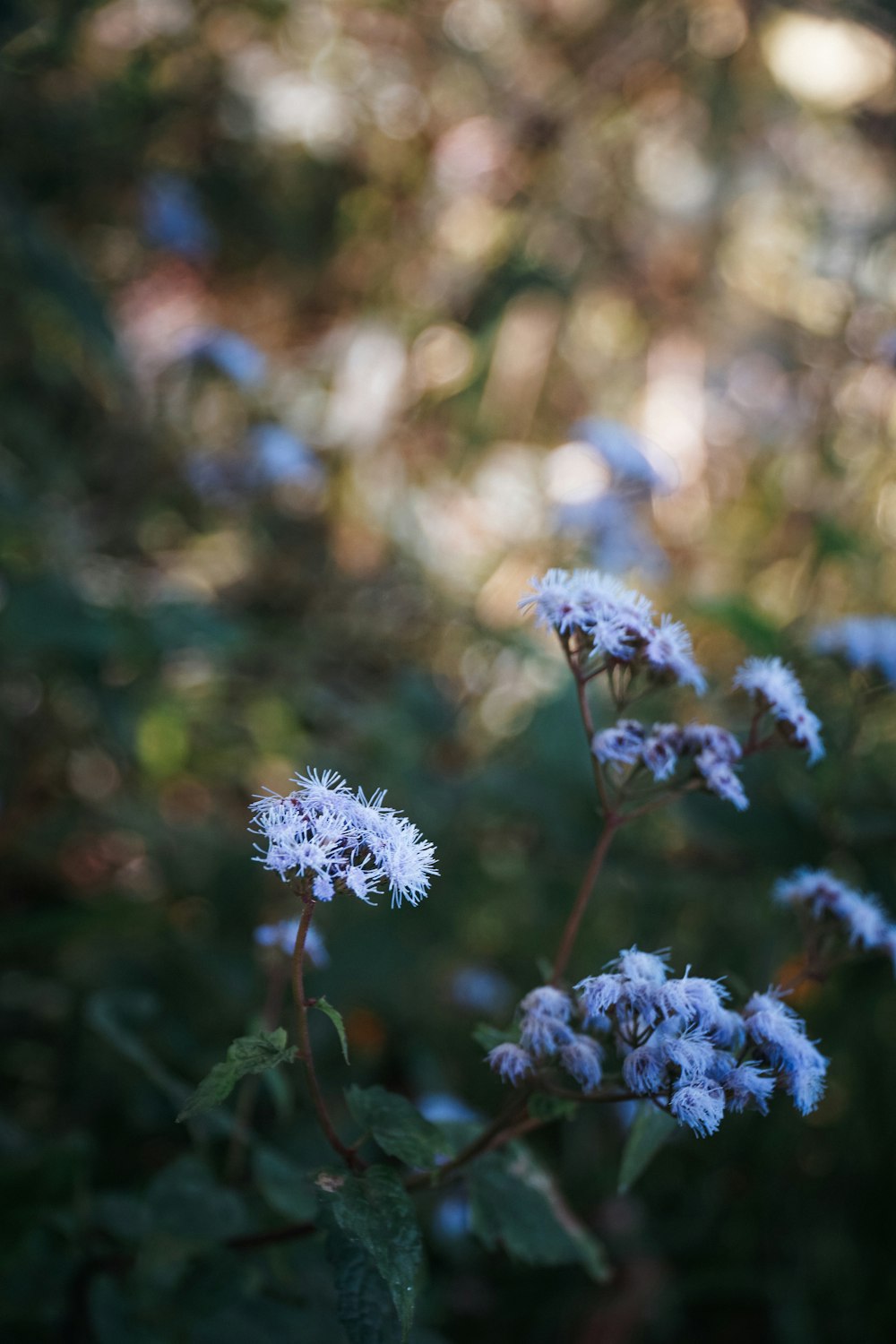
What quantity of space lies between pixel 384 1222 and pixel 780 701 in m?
0.41

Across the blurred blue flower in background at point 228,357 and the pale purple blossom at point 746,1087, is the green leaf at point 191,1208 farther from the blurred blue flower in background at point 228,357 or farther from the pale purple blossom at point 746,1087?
the blurred blue flower in background at point 228,357

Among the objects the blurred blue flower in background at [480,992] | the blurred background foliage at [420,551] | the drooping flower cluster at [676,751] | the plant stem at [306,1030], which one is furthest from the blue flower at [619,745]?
the blurred blue flower in background at [480,992]

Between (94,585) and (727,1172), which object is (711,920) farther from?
(94,585)

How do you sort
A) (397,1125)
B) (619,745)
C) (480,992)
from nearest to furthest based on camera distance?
(397,1125), (619,745), (480,992)

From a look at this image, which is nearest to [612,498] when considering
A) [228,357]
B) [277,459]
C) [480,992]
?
[277,459]

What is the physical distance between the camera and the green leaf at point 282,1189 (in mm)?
762

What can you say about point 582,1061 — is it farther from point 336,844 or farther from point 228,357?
point 228,357

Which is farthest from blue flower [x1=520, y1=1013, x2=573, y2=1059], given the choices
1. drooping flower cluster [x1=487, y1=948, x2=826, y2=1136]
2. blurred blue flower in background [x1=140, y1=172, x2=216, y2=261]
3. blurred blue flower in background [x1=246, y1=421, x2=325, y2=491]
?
blurred blue flower in background [x1=140, y1=172, x2=216, y2=261]

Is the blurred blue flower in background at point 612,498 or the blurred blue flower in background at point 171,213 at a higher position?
the blurred blue flower in background at point 171,213

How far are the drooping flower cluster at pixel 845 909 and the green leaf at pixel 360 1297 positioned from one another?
380mm

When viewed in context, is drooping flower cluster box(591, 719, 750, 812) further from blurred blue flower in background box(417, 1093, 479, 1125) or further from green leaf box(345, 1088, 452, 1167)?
blurred blue flower in background box(417, 1093, 479, 1125)

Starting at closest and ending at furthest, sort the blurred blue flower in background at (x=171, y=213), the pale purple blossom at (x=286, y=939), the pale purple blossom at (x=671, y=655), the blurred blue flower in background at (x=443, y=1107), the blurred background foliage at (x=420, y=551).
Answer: the pale purple blossom at (x=671, y=655) < the pale purple blossom at (x=286, y=939) < the blurred blue flower in background at (x=443, y=1107) < the blurred background foliage at (x=420, y=551) < the blurred blue flower in background at (x=171, y=213)

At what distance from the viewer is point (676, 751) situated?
2.36ft

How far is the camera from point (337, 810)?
1.84 feet
